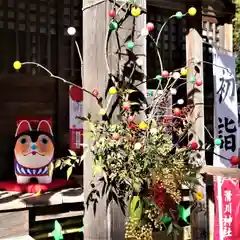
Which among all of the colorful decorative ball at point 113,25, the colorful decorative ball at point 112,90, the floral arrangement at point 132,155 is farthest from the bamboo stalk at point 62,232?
the colorful decorative ball at point 113,25

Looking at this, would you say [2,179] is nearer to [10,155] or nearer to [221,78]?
[10,155]

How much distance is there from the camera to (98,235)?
247 cm

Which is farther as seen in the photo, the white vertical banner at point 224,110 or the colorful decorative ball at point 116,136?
the white vertical banner at point 224,110

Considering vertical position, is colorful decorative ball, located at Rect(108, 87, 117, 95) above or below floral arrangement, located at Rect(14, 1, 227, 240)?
above

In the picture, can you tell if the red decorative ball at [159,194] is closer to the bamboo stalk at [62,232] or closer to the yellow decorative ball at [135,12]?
the yellow decorative ball at [135,12]

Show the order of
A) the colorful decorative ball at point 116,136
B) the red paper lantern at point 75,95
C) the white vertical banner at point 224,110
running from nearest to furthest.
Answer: the colorful decorative ball at point 116,136 → the white vertical banner at point 224,110 → the red paper lantern at point 75,95

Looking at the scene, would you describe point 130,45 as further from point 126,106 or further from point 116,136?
point 116,136

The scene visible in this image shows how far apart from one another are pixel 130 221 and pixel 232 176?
6.23 ft

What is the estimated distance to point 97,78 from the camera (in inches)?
98.6

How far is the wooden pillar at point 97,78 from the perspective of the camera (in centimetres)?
246

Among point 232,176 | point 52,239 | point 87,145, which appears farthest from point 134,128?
point 52,239

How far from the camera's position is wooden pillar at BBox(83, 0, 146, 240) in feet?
8.05

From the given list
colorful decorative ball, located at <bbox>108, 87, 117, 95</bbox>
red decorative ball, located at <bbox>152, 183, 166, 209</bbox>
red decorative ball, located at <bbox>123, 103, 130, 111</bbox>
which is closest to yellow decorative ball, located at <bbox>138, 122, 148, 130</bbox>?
red decorative ball, located at <bbox>123, 103, 130, 111</bbox>

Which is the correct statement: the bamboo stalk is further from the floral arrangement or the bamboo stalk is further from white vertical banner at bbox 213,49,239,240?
the floral arrangement
